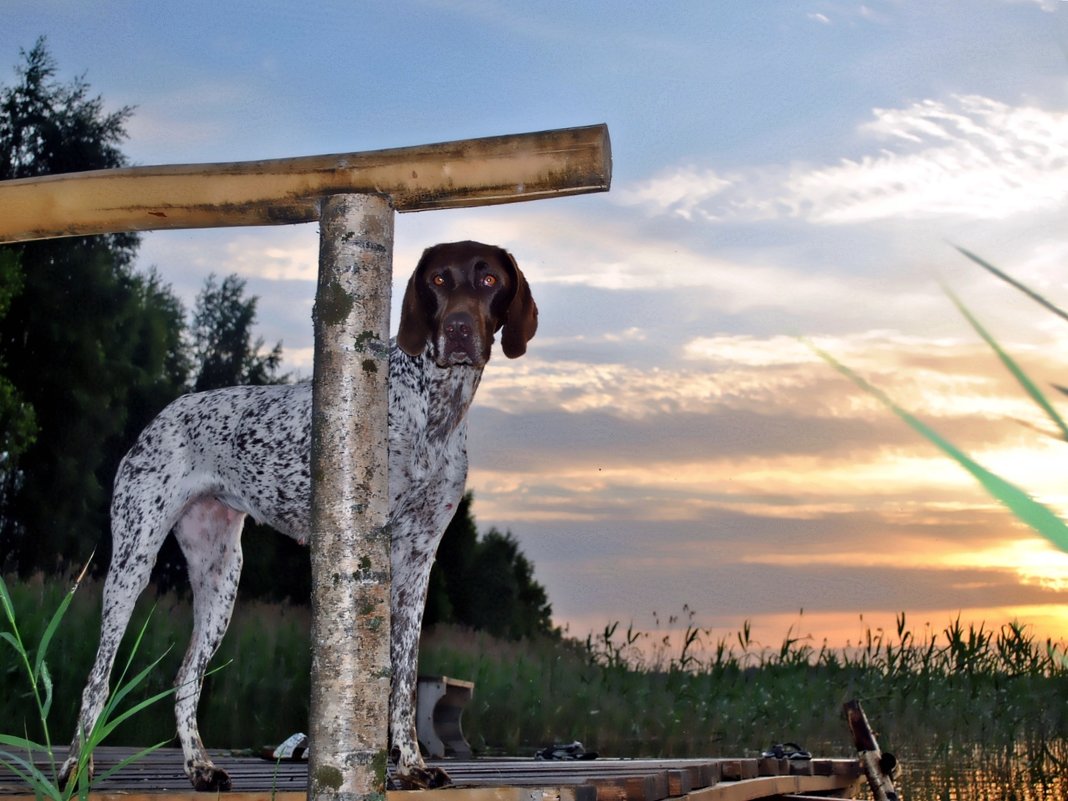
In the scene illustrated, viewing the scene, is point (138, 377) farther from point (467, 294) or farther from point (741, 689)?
point (467, 294)

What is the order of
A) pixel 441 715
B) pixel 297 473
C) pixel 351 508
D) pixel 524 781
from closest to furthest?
1. pixel 351 508
2. pixel 524 781
3. pixel 297 473
4. pixel 441 715

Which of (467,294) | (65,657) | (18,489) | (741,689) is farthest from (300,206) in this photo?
(18,489)

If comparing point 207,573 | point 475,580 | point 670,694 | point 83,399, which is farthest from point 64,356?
point 207,573

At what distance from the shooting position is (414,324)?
15.5 ft

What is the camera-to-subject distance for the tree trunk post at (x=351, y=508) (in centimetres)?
328

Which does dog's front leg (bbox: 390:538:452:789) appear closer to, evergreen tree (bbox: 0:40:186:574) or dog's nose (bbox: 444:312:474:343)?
dog's nose (bbox: 444:312:474:343)

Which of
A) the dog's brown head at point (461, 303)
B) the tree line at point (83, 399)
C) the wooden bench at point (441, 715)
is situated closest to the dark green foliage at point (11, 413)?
the tree line at point (83, 399)

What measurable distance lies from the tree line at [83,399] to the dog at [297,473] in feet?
40.5

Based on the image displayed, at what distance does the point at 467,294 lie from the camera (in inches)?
181

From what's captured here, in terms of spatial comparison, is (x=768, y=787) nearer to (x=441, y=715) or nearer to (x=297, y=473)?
(x=441, y=715)

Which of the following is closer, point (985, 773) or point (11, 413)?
point (985, 773)

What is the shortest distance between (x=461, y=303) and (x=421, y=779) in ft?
5.62

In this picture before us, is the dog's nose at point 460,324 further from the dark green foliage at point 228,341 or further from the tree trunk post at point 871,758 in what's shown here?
the dark green foliage at point 228,341

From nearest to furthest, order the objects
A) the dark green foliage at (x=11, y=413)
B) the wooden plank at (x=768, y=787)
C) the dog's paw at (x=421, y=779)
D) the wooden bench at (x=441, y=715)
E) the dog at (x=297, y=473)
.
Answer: the dog's paw at (x=421, y=779), the dog at (x=297, y=473), the wooden plank at (x=768, y=787), the wooden bench at (x=441, y=715), the dark green foliage at (x=11, y=413)
